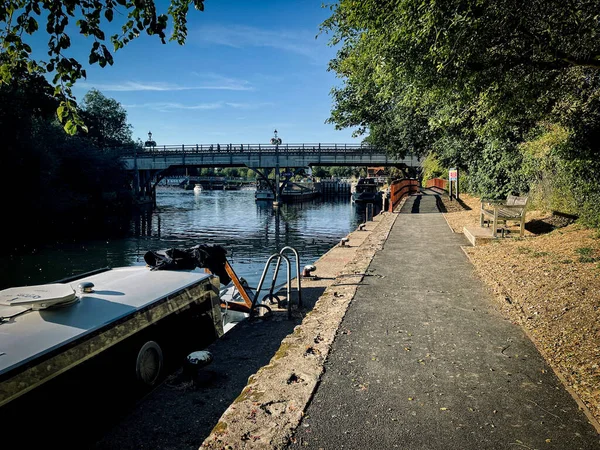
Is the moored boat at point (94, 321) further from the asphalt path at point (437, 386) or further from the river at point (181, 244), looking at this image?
the river at point (181, 244)

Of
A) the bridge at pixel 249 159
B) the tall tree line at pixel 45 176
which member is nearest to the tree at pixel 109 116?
the bridge at pixel 249 159

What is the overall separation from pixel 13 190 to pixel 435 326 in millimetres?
32244

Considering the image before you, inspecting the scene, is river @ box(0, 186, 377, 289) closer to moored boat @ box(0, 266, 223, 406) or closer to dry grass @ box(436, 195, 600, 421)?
moored boat @ box(0, 266, 223, 406)

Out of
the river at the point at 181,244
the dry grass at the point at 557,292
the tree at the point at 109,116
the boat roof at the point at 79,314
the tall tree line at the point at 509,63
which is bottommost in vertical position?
the river at the point at 181,244

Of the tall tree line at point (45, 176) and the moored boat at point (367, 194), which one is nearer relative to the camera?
the tall tree line at point (45, 176)

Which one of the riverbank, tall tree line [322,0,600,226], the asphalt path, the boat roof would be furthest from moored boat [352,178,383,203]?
the boat roof

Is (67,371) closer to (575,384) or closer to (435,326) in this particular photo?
Answer: (435,326)

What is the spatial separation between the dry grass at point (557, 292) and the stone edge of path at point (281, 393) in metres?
2.47

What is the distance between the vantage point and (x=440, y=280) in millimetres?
7969

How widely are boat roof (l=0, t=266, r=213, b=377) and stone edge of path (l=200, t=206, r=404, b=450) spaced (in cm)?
158

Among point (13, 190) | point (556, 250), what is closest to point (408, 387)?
point (556, 250)

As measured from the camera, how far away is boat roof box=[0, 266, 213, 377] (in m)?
3.41

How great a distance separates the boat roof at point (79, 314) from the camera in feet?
11.2

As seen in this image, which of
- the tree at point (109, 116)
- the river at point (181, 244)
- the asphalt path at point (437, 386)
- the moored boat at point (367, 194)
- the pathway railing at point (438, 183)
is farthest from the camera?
the tree at point (109, 116)
